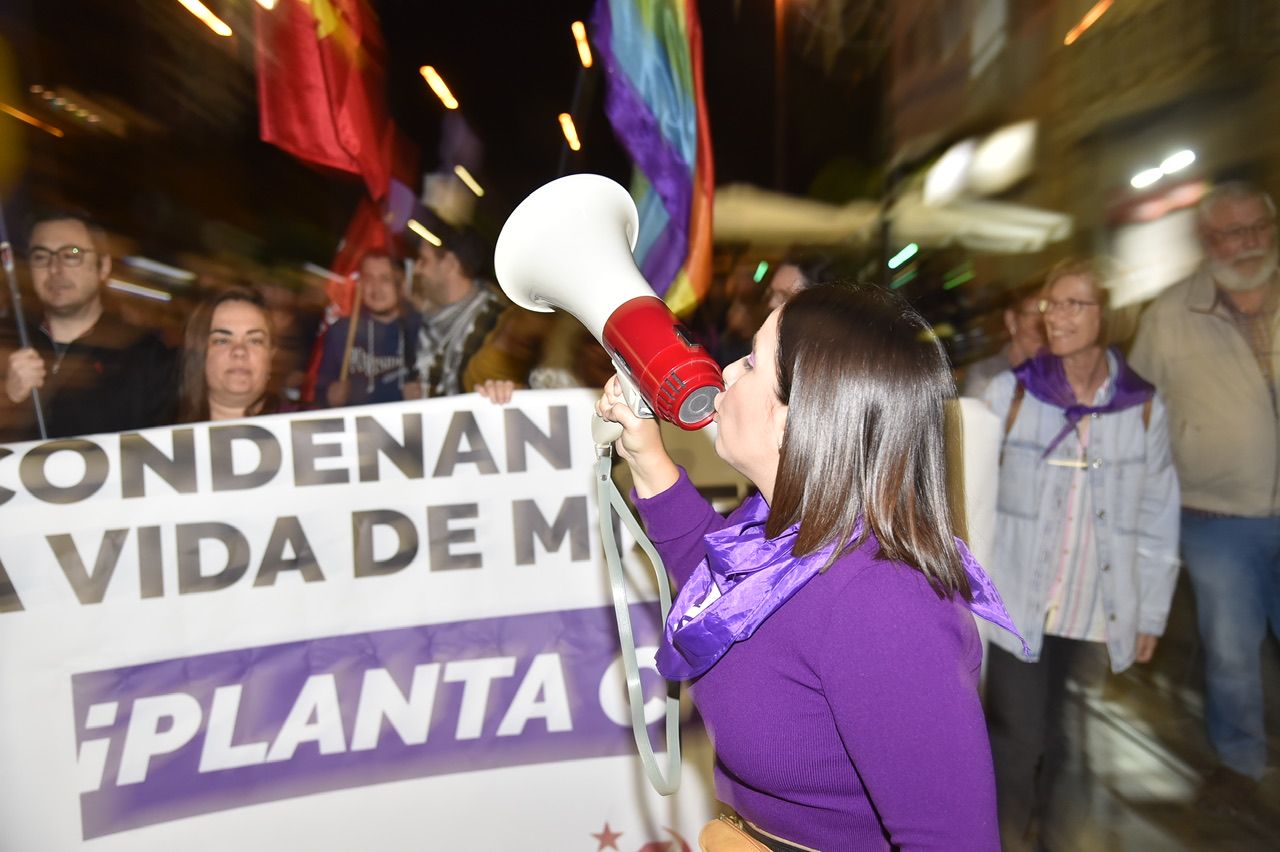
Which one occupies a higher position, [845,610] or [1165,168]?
[1165,168]

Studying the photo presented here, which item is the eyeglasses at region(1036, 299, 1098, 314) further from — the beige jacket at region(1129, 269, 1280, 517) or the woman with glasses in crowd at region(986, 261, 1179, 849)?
the beige jacket at region(1129, 269, 1280, 517)

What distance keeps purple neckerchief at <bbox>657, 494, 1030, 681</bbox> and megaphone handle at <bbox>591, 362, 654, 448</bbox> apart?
24cm

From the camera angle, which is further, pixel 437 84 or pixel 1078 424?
pixel 437 84

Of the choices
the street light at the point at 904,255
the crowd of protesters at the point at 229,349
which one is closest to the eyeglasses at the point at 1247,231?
the crowd of protesters at the point at 229,349

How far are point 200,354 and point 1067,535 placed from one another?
8.16ft

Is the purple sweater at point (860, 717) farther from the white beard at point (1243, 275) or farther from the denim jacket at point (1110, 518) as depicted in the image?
the white beard at point (1243, 275)

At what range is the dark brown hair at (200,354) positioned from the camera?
228 cm

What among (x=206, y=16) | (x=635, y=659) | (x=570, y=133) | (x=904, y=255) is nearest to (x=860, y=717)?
(x=635, y=659)

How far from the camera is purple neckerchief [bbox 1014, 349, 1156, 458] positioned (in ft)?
8.27

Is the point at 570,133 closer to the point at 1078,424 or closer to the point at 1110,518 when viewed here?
the point at 1078,424

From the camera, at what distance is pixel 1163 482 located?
2545 mm

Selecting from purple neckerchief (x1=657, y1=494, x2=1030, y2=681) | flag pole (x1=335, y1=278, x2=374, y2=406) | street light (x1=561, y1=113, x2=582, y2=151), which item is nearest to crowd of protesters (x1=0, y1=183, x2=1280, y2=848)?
flag pole (x1=335, y1=278, x2=374, y2=406)

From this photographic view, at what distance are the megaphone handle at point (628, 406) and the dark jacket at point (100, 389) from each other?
4.84 ft

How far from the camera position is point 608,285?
4.04 feet
